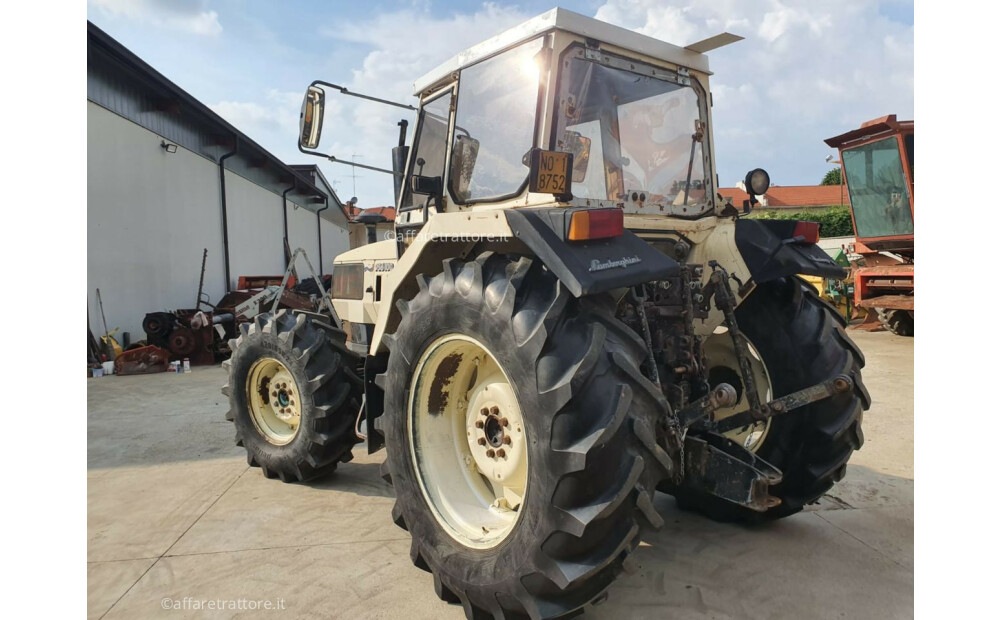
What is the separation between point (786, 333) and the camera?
3.29 m

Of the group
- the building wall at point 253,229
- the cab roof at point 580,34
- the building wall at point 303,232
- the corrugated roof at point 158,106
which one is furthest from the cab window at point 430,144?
the building wall at point 303,232

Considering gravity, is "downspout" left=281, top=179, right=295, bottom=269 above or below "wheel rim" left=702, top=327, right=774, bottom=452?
above

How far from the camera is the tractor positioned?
7.19 ft

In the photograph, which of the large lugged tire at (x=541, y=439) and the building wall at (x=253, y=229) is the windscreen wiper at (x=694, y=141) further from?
the building wall at (x=253, y=229)

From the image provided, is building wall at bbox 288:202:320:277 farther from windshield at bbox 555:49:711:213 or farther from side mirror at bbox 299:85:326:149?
windshield at bbox 555:49:711:213

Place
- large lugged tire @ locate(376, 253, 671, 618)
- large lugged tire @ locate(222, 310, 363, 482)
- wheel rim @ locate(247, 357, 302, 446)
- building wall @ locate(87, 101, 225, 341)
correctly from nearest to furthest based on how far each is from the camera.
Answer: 1. large lugged tire @ locate(376, 253, 671, 618)
2. large lugged tire @ locate(222, 310, 363, 482)
3. wheel rim @ locate(247, 357, 302, 446)
4. building wall @ locate(87, 101, 225, 341)

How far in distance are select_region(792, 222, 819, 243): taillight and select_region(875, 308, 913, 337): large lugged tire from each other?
9.70 m

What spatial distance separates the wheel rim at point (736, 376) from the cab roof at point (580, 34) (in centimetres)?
155

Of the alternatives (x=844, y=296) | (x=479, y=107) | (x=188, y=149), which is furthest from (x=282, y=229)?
(x=479, y=107)

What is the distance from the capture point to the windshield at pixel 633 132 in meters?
2.97

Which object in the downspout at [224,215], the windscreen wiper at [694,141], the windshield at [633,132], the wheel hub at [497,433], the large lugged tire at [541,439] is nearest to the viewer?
the large lugged tire at [541,439]

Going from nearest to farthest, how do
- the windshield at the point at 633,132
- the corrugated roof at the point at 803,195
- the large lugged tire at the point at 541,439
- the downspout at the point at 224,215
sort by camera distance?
the large lugged tire at the point at 541,439
the windshield at the point at 633,132
the downspout at the point at 224,215
the corrugated roof at the point at 803,195

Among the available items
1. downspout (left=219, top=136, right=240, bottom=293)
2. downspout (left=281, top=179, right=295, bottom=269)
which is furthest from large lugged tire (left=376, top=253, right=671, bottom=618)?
downspout (left=281, top=179, right=295, bottom=269)

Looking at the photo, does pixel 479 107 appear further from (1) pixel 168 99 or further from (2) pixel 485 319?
(1) pixel 168 99
